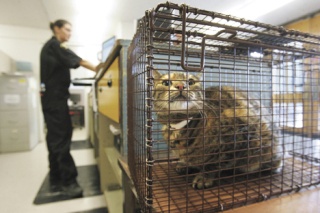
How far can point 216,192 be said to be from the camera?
529mm

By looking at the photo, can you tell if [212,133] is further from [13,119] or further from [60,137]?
[13,119]

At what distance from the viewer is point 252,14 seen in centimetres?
64

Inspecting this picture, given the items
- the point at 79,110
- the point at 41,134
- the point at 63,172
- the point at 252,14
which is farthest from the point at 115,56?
the point at 79,110

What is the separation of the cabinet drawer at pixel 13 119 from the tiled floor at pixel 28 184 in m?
0.50

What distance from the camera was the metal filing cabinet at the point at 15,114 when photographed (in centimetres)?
283

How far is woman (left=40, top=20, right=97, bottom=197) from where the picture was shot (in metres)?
1.48

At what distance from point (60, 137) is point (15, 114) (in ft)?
6.52

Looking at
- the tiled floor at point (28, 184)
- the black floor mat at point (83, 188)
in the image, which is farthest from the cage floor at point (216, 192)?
the black floor mat at point (83, 188)

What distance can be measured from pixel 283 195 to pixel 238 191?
0.12 m

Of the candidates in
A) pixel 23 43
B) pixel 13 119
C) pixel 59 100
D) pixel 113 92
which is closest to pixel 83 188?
pixel 59 100

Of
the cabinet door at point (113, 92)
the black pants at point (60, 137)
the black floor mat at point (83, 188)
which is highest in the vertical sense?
the cabinet door at point (113, 92)

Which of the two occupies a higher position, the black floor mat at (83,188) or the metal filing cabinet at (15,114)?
the metal filing cabinet at (15,114)

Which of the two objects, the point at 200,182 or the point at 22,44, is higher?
the point at 22,44

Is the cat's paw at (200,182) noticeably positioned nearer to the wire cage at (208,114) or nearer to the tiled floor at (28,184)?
the wire cage at (208,114)
